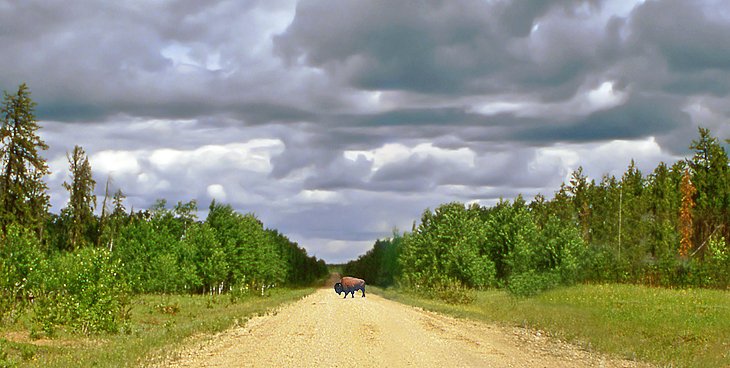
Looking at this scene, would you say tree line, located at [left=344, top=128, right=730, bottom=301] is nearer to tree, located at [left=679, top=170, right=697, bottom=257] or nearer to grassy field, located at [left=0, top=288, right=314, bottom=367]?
tree, located at [left=679, top=170, right=697, bottom=257]

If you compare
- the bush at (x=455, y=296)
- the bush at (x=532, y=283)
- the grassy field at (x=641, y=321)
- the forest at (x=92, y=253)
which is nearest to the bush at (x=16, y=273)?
the forest at (x=92, y=253)

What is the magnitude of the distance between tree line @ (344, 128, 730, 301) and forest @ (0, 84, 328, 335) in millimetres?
20039

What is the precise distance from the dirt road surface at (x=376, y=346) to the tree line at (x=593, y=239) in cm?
2537

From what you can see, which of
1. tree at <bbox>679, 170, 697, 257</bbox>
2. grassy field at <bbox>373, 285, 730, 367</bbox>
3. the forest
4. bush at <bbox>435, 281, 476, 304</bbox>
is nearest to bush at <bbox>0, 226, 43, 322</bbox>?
the forest

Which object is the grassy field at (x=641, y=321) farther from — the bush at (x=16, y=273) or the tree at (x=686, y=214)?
the tree at (x=686, y=214)

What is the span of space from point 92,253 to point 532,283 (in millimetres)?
39560

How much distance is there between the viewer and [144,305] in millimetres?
45688

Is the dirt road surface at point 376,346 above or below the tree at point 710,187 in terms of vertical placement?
below

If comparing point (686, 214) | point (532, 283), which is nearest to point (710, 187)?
point (686, 214)

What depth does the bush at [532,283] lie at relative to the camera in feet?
192

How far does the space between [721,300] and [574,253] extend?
21531 mm

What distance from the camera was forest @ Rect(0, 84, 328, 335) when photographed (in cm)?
2925

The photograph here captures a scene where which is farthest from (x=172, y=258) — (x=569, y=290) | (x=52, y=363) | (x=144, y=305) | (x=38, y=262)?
(x=52, y=363)

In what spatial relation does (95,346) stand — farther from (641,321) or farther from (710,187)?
(710,187)
